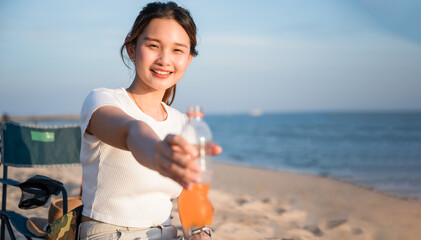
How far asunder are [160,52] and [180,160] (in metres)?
1.00

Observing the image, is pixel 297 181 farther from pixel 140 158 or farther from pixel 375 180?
pixel 140 158

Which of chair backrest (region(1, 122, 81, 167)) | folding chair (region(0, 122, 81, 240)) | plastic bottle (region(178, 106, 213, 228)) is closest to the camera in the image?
plastic bottle (region(178, 106, 213, 228))

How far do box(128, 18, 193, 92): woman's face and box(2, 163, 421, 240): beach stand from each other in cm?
274

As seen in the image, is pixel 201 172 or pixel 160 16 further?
pixel 160 16

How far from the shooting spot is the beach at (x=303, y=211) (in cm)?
486

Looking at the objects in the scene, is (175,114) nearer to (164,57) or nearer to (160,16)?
(164,57)

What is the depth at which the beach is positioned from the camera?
486 centimetres

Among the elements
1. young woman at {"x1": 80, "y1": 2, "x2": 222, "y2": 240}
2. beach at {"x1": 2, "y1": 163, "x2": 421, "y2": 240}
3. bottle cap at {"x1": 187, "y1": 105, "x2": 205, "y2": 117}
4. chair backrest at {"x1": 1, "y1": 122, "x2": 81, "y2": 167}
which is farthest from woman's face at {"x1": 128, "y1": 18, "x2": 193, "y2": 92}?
beach at {"x1": 2, "y1": 163, "x2": 421, "y2": 240}

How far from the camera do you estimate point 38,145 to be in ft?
11.0

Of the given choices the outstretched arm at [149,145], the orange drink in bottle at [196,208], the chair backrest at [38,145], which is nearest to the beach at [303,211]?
the chair backrest at [38,145]

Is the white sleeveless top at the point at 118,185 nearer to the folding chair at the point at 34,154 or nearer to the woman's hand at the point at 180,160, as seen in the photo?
the folding chair at the point at 34,154

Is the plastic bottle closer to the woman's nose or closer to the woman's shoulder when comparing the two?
the woman's nose

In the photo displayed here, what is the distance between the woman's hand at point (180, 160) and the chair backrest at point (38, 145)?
247 cm

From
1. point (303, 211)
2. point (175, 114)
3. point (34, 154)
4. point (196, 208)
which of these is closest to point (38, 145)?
point (34, 154)
